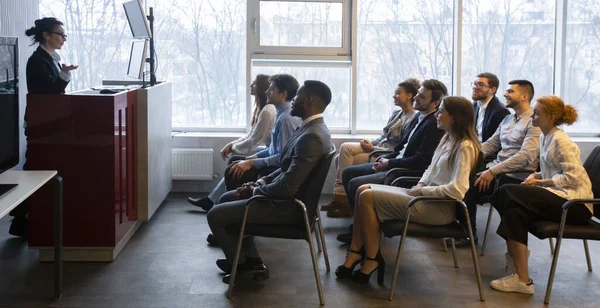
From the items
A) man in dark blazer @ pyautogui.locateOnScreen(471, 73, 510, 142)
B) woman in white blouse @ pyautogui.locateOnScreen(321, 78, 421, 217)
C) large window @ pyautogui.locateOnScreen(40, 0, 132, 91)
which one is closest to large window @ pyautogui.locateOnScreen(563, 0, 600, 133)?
man in dark blazer @ pyautogui.locateOnScreen(471, 73, 510, 142)

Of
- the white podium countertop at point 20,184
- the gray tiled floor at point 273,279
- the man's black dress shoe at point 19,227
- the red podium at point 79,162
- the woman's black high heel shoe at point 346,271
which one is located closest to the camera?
the white podium countertop at point 20,184

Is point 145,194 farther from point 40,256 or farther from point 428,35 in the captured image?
point 428,35

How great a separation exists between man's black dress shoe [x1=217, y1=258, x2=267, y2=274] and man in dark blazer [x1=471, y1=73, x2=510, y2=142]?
235 cm

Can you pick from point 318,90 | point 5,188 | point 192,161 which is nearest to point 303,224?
point 318,90

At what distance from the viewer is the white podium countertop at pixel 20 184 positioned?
374cm

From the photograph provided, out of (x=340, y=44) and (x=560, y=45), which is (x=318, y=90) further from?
(x=560, y=45)

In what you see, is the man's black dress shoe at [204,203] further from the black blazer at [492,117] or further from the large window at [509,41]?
the large window at [509,41]

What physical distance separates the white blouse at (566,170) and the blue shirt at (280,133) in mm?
1771

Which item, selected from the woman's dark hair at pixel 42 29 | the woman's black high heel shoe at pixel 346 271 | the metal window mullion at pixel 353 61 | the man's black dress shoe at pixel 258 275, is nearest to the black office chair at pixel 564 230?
the woman's black high heel shoe at pixel 346 271

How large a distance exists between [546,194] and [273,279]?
5.57 feet

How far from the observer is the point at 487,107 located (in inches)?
261

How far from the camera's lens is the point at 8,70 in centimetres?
437

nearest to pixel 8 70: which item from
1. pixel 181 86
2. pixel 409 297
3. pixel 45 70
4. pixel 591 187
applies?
pixel 45 70

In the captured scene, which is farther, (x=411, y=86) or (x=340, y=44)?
(x=340, y=44)
